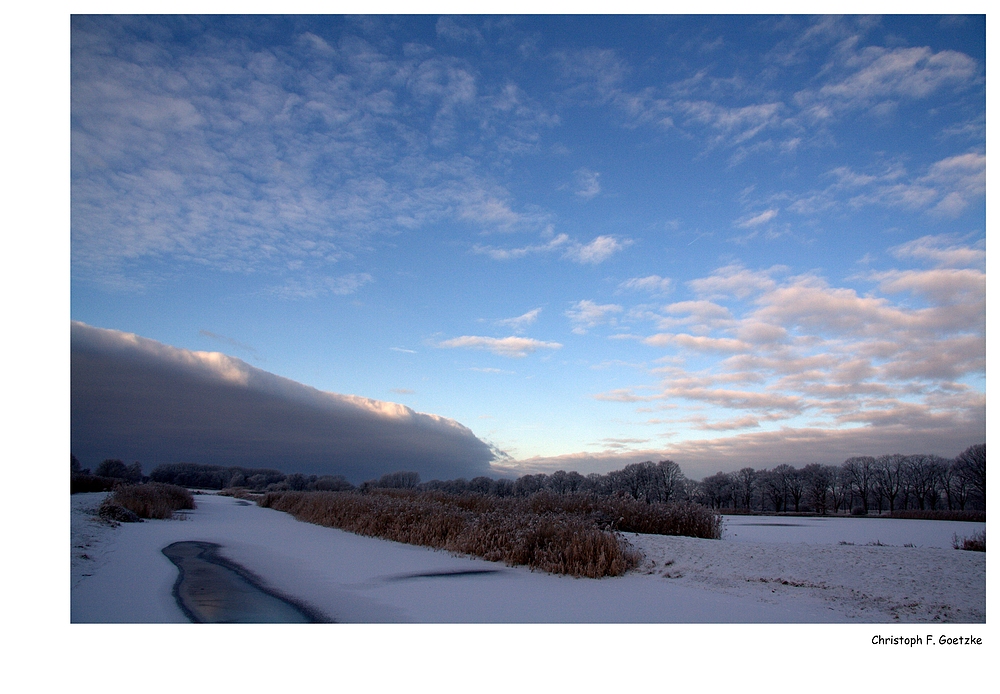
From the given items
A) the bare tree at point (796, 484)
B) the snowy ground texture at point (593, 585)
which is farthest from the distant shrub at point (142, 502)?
the bare tree at point (796, 484)

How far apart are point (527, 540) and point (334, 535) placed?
7041 mm

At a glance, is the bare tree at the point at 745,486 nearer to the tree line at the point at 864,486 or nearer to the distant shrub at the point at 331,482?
the tree line at the point at 864,486

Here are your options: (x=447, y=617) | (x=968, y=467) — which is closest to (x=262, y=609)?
(x=447, y=617)

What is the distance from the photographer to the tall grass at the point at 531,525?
7789 mm

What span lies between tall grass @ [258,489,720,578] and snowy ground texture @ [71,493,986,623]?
36cm

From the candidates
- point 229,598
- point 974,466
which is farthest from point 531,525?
point 974,466

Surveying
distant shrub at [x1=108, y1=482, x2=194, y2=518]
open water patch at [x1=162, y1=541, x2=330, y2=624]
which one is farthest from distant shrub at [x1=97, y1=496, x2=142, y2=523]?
open water patch at [x1=162, y1=541, x2=330, y2=624]

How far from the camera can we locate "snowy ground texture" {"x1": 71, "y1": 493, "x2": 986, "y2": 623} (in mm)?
5312

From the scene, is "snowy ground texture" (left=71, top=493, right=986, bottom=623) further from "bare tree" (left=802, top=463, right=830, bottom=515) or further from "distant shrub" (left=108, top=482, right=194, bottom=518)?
"bare tree" (left=802, top=463, right=830, bottom=515)

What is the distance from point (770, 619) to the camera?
522 cm

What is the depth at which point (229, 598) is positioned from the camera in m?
5.69

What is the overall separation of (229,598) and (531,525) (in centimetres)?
500

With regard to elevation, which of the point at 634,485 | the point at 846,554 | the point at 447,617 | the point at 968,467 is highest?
the point at 447,617
